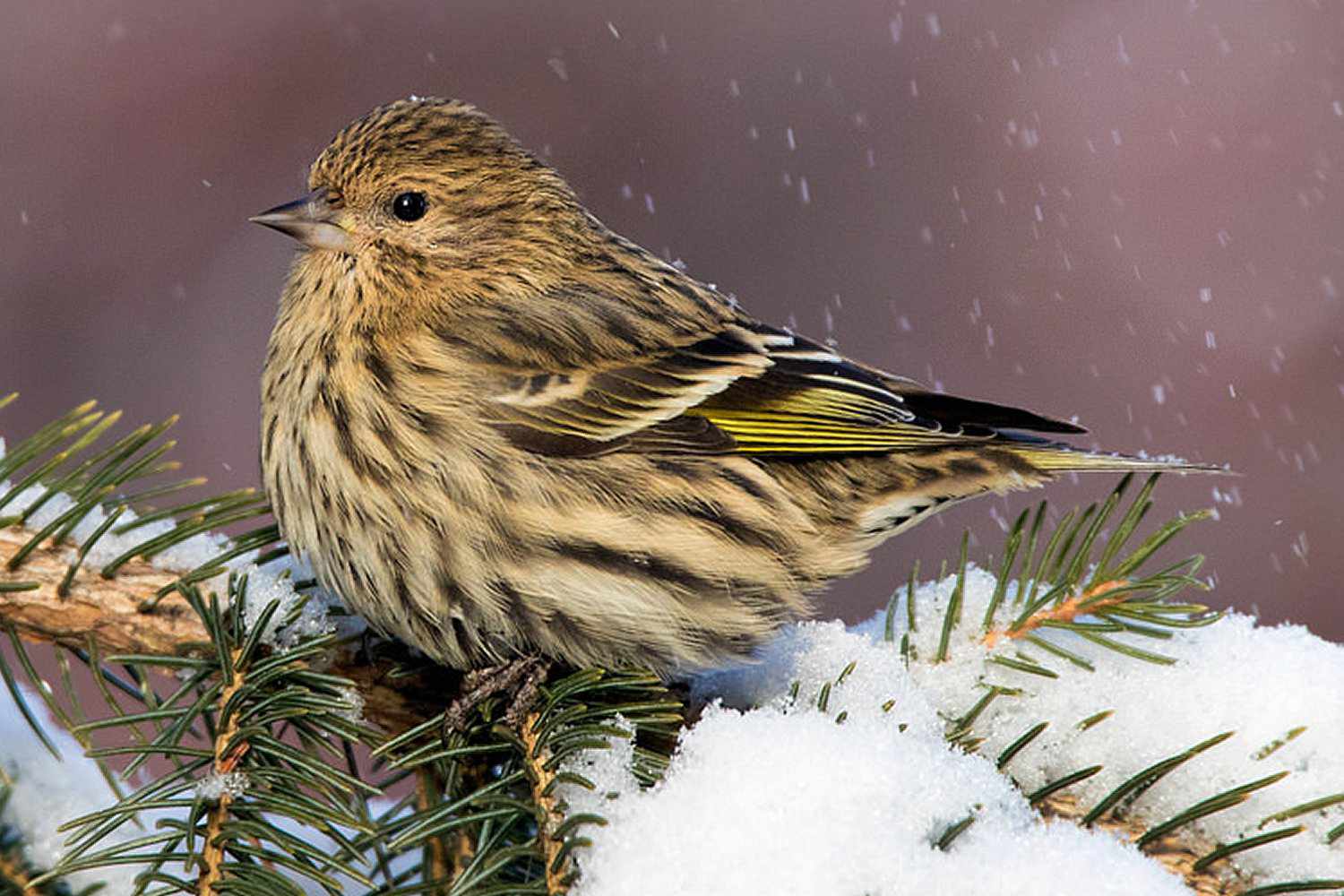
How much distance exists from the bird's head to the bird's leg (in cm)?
87

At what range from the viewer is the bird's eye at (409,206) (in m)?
2.85

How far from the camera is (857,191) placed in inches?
176

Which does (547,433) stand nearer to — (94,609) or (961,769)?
(94,609)

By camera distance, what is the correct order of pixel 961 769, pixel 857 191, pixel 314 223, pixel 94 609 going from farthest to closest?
pixel 857 191
pixel 314 223
pixel 94 609
pixel 961 769

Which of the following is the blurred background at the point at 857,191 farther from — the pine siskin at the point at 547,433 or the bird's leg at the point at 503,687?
the bird's leg at the point at 503,687

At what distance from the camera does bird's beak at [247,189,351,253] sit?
2773 mm

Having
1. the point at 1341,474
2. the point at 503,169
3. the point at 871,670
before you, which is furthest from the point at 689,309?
the point at 1341,474

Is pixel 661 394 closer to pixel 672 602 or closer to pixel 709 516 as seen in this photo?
pixel 709 516

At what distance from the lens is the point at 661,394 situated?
9.12 ft

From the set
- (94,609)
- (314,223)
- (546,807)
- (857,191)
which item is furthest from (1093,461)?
(857,191)

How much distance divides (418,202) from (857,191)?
1949 millimetres

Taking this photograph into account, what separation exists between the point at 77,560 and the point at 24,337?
219 cm

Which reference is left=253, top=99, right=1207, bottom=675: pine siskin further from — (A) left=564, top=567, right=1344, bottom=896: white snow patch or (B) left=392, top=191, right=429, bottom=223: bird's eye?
(A) left=564, top=567, right=1344, bottom=896: white snow patch

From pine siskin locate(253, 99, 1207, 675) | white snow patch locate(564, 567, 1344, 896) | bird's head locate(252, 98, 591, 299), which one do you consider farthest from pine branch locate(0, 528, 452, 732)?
bird's head locate(252, 98, 591, 299)
